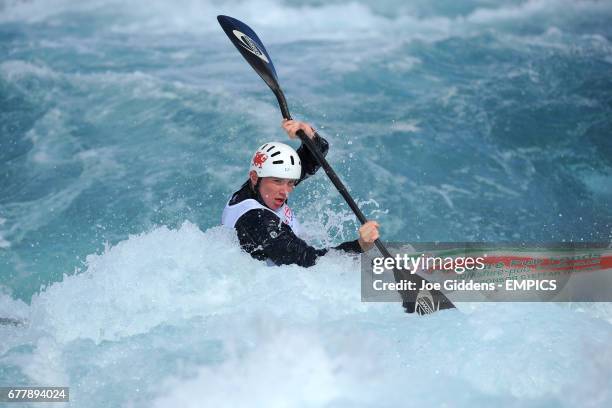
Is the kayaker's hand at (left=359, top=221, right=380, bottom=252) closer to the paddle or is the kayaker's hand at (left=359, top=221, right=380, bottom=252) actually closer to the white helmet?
the paddle

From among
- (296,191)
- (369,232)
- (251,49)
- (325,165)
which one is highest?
(251,49)

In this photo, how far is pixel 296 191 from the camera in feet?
23.9

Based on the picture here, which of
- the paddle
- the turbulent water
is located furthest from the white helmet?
→ the turbulent water

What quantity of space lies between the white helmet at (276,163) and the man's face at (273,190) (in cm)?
6

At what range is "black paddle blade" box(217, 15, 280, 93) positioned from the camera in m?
5.97

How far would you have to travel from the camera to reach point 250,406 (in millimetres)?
3852

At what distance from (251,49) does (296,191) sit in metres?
1.72

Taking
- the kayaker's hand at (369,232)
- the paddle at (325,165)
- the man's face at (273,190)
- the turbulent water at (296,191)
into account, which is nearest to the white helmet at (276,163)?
the man's face at (273,190)

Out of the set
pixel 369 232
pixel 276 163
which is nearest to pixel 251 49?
pixel 276 163

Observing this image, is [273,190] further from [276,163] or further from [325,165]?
[325,165]

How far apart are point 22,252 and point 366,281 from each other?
346 cm

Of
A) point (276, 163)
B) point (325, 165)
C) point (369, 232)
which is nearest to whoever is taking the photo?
point (369, 232)

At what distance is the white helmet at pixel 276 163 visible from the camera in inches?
193

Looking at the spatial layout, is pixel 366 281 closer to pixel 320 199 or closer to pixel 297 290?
pixel 297 290
